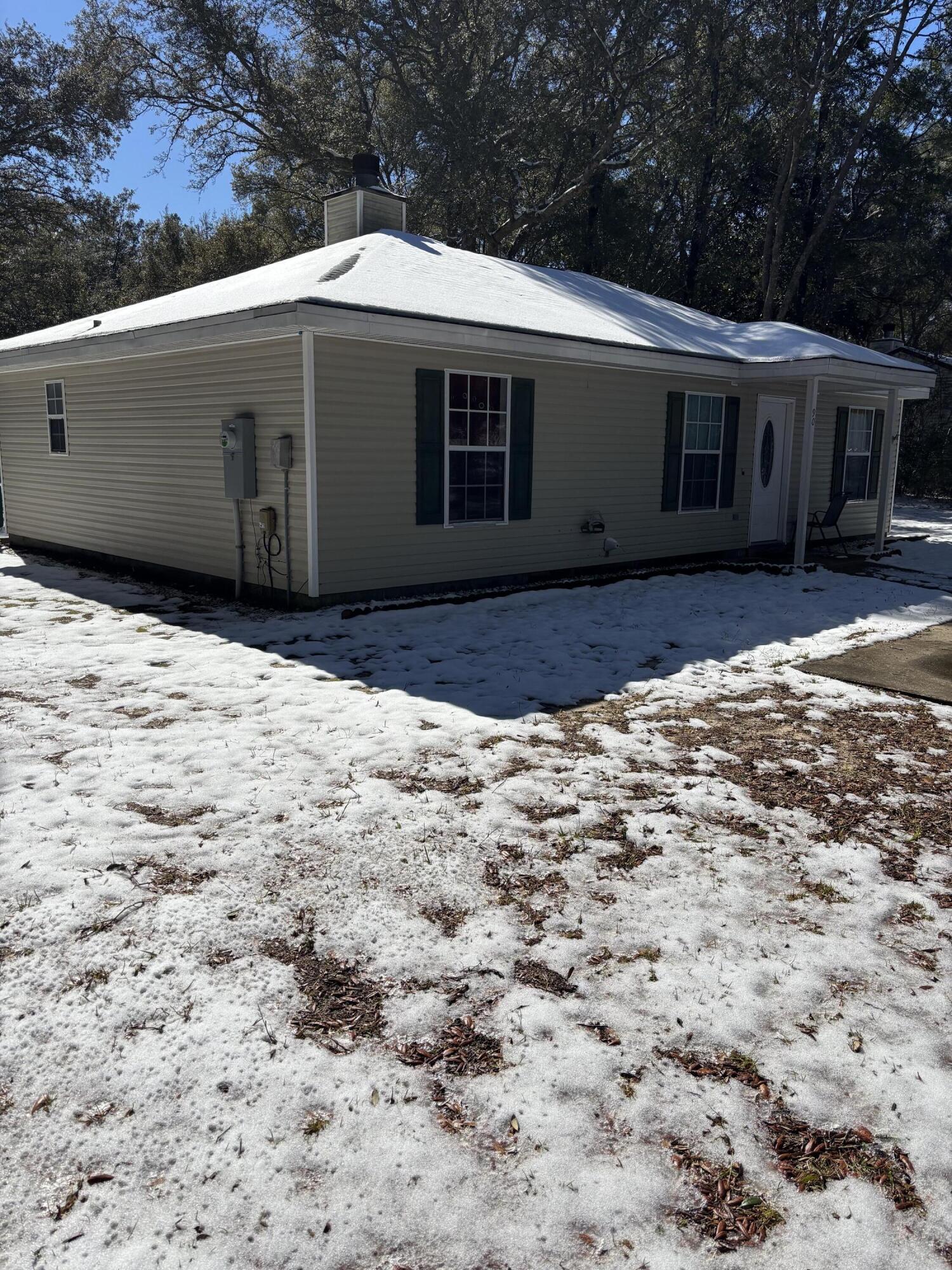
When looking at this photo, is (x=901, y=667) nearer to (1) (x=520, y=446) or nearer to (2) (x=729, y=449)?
(1) (x=520, y=446)

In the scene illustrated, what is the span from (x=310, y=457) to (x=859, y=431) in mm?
9818

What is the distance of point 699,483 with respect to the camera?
11.4 meters

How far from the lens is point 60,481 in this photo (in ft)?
38.3

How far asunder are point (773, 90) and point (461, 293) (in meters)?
18.3

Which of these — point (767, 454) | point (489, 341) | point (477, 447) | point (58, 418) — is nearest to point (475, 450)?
point (477, 447)

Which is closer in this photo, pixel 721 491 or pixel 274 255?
pixel 721 491

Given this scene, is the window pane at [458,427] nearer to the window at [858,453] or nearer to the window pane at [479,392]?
the window pane at [479,392]

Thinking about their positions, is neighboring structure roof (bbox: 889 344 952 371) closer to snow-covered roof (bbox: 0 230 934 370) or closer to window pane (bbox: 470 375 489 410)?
snow-covered roof (bbox: 0 230 934 370)

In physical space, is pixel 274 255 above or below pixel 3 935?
above

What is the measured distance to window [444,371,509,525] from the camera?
27.8 ft

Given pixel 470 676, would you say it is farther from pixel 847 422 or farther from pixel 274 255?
pixel 274 255

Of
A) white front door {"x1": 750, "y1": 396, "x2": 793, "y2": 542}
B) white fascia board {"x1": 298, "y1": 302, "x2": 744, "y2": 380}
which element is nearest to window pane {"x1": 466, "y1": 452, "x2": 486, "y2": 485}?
white fascia board {"x1": 298, "y1": 302, "x2": 744, "y2": 380}

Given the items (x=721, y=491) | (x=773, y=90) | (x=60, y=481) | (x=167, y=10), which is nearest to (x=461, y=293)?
(x=721, y=491)

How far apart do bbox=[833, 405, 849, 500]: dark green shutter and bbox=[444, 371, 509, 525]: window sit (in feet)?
21.6
